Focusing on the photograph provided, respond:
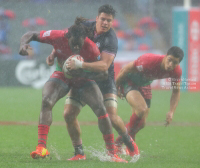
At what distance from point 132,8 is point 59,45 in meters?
20.2

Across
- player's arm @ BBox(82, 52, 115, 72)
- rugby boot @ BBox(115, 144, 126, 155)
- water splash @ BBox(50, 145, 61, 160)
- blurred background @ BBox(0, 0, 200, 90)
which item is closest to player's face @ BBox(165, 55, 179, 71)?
player's arm @ BBox(82, 52, 115, 72)

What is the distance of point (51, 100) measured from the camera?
19.0 ft

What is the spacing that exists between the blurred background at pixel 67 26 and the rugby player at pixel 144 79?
40.7 feet

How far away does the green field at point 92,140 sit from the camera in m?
5.81

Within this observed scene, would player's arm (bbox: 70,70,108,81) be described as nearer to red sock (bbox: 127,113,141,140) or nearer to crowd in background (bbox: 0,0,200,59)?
red sock (bbox: 127,113,141,140)

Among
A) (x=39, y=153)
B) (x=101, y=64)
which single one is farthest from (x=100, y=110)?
(x=39, y=153)

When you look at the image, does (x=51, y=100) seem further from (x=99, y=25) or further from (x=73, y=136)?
(x=99, y=25)

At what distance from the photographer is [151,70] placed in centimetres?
743

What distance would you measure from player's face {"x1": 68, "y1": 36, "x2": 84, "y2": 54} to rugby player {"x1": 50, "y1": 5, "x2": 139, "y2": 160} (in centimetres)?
32

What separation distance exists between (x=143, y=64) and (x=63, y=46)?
6.07 feet

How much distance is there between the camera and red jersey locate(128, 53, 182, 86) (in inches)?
286

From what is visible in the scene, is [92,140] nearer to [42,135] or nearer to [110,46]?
[110,46]

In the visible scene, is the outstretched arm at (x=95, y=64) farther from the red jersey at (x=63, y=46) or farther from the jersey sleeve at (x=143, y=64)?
the jersey sleeve at (x=143, y=64)

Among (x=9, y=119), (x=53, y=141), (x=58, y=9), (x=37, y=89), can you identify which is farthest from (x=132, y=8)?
(x=53, y=141)
